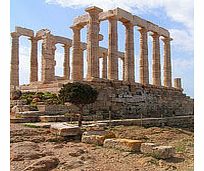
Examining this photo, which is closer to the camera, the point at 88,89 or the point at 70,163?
the point at 70,163

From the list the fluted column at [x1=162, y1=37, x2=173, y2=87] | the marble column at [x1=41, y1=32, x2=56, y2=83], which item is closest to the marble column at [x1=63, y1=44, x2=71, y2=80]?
the marble column at [x1=41, y1=32, x2=56, y2=83]

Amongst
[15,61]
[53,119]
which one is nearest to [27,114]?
[53,119]

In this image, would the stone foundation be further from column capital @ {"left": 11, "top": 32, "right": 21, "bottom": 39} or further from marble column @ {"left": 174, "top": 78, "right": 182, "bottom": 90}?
column capital @ {"left": 11, "top": 32, "right": 21, "bottom": 39}

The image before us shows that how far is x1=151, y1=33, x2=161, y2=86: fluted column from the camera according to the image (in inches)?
1283

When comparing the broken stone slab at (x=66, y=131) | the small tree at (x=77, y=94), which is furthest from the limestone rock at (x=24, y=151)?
the small tree at (x=77, y=94)

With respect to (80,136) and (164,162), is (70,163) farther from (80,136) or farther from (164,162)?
(80,136)

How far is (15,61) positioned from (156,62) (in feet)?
47.0

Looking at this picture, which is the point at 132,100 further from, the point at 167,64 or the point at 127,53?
the point at 167,64

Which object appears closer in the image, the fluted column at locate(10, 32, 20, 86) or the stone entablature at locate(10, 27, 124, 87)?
the stone entablature at locate(10, 27, 124, 87)

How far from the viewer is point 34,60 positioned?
3306cm

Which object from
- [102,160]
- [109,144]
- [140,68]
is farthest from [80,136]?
[140,68]

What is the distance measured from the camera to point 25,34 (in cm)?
3194

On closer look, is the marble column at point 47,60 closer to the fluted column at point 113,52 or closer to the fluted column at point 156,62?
the fluted column at point 113,52
